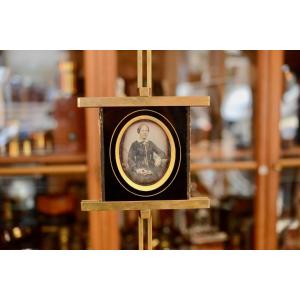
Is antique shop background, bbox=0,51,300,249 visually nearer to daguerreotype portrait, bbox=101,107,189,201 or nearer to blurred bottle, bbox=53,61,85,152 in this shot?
blurred bottle, bbox=53,61,85,152

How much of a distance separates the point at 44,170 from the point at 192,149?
66 cm

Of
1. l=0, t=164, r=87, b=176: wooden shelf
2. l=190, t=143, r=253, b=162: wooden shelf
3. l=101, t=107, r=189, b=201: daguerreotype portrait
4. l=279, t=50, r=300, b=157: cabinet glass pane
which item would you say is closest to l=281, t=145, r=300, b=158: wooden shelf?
l=279, t=50, r=300, b=157: cabinet glass pane

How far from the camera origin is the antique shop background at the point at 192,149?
1.48m

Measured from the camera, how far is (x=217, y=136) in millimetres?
1650

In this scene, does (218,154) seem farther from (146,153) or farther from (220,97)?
(146,153)

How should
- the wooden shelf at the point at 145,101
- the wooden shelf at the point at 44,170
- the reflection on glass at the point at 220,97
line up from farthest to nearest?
the reflection on glass at the point at 220,97 < the wooden shelf at the point at 44,170 < the wooden shelf at the point at 145,101

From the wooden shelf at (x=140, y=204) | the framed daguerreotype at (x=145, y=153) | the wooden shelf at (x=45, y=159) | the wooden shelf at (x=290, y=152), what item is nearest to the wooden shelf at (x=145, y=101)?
the framed daguerreotype at (x=145, y=153)

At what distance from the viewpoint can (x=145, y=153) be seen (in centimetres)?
71

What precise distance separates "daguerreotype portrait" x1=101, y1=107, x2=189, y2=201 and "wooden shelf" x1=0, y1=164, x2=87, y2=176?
79 cm

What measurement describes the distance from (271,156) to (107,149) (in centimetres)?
100

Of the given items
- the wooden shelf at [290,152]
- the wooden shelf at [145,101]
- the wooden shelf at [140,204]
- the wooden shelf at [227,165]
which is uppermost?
the wooden shelf at [145,101]

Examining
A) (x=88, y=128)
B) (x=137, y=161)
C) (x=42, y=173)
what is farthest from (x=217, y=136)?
(x=137, y=161)

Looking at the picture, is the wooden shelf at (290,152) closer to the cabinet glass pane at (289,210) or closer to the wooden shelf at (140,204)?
the cabinet glass pane at (289,210)

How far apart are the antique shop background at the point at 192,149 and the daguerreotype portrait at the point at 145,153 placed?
0.74 meters
